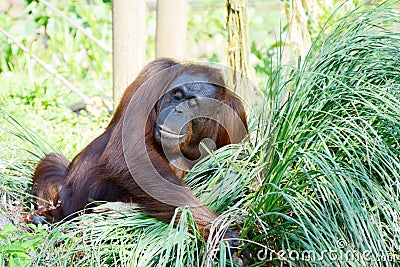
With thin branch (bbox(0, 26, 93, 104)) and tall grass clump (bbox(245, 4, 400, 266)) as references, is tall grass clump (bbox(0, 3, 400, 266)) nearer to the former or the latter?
tall grass clump (bbox(245, 4, 400, 266))

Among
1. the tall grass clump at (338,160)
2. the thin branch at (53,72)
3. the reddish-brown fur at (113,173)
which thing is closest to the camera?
the tall grass clump at (338,160)

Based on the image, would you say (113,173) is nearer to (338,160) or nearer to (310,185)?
(310,185)

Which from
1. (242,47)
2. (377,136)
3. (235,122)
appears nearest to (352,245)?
(377,136)

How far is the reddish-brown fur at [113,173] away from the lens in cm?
284

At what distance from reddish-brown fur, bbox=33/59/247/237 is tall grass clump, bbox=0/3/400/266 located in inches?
4.1

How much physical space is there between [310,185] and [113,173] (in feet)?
2.92

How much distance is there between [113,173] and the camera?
299 cm

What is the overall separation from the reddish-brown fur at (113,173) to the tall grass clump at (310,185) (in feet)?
0.34

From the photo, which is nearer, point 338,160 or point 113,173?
point 338,160

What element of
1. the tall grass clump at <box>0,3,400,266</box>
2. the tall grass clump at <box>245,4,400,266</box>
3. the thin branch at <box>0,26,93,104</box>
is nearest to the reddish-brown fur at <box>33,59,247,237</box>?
the tall grass clump at <box>0,3,400,266</box>

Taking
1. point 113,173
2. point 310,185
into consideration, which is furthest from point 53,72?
point 310,185

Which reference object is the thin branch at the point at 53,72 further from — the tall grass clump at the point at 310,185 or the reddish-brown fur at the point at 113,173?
the tall grass clump at the point at 310,185

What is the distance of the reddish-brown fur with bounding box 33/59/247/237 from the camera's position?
2844mm

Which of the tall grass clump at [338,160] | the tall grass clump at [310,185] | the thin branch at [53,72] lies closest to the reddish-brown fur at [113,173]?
the tall grass clump at [310,185]
